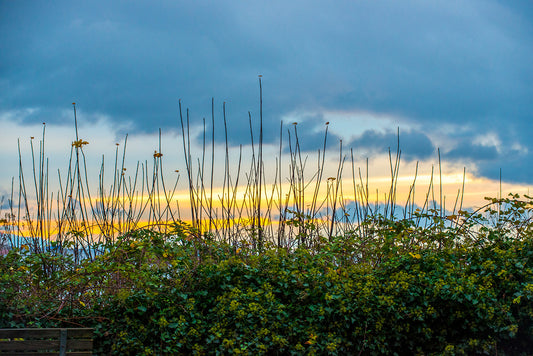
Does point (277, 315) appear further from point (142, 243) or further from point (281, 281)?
point (142, 243)

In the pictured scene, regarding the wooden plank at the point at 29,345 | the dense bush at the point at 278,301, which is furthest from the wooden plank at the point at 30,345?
the dense bush at the point at 278,301

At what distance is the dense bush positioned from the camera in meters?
3.08

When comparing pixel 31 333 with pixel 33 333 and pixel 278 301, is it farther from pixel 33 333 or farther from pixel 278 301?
pixel 278 301

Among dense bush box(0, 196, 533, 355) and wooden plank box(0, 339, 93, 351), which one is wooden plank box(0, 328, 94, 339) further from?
dense bush box(0, 196, 533, 355)

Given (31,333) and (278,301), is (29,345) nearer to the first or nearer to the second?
(31,333)

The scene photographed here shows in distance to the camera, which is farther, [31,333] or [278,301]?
[278,301]

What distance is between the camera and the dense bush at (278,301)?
308 centimetres

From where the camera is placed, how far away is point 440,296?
10.5 ft

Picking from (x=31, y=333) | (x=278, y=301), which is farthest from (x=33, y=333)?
(x=278, y=301)

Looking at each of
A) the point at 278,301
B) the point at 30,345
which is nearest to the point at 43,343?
the point at 30,345

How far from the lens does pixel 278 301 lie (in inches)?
129

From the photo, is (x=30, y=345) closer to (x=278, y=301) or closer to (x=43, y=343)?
(x=43, y=343)

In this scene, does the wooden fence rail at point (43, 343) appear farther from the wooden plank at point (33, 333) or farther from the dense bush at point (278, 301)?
the dense bush at point (278, 301)

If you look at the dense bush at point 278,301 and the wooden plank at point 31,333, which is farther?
the dense bush at point 278,301
